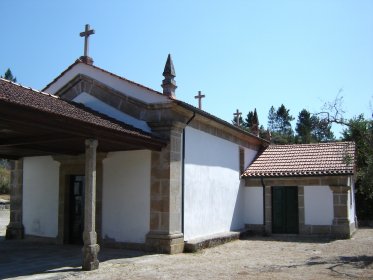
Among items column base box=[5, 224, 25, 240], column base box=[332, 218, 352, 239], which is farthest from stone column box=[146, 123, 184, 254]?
column base box=[332, 218, 352, 239]

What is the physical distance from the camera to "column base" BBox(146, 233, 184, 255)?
10627mm

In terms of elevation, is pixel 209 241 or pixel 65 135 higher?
Result: pixel 65 135

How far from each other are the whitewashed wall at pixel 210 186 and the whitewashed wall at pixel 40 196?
13.0 feet

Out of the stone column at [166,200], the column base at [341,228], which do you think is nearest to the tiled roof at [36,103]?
the stone column at [166,200]

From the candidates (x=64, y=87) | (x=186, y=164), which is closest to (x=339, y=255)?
(x=186, y=164)

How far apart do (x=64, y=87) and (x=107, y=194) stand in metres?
3.56

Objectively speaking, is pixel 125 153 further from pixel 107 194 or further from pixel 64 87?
pixel 64 87

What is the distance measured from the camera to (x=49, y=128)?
8047mm

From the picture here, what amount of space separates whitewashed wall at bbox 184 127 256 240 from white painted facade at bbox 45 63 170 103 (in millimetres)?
1318

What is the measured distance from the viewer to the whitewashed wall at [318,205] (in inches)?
587

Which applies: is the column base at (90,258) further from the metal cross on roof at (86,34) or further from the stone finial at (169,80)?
the metal cross on roof at (86,34)

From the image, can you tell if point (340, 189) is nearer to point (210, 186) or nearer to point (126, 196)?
point (210, 186)

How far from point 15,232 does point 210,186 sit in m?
6.10

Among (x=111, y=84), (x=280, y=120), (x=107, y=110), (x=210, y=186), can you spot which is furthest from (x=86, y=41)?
(x=280, y=120)
